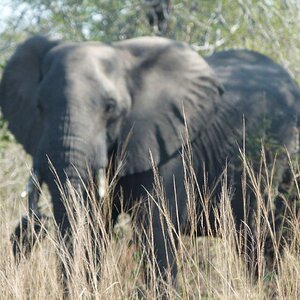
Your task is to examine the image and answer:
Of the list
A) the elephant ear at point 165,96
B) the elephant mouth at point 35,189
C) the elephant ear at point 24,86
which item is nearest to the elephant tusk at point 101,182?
the elephant mouth at point 35,189

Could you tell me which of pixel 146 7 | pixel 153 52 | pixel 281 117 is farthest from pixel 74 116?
pixel 146 7

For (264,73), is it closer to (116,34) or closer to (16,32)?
(116,34)

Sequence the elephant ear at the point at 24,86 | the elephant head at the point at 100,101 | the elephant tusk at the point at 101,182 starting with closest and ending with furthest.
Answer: the elephant tusk at the point at 101,182, the elephant head at the point at 100,101, the elephant ear at the point at 24,86

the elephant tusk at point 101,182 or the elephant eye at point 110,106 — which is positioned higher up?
the elephant eye at point 110,106

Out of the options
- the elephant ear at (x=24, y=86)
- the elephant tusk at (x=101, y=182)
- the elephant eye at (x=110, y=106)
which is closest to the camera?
the elephant tusk at (x=101, y=182)

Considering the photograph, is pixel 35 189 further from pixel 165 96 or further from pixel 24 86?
pixel 24 86

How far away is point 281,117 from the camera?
6969 millimetres

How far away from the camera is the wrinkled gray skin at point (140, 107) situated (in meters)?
5.93

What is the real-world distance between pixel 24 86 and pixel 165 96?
0.87m

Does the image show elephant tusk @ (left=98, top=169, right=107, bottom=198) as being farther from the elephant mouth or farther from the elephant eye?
the elephant eye

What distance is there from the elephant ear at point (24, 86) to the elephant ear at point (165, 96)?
536 mm

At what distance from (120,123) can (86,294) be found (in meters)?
2.36

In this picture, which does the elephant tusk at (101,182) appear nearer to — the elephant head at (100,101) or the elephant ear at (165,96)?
the elephant head at (100,101)

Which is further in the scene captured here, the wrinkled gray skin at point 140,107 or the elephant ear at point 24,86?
the elephant ear at point 24,86
